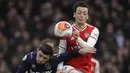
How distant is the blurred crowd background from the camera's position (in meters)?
19.4

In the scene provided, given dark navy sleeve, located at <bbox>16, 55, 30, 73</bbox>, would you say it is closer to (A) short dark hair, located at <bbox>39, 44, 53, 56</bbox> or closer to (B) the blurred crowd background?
(A) short dark hair, located at <bbox>39, 44, 53, 56</bbox>

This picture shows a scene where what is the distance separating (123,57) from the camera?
19.9 m

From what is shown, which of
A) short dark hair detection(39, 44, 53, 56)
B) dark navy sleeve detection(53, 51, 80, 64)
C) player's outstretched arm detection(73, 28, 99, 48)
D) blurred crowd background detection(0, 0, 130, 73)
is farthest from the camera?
blurred crowd background detection(0, 0, 130, 73)

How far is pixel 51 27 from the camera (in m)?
21.0

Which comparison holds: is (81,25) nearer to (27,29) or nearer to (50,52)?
(50,52)

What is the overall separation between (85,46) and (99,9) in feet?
39.4

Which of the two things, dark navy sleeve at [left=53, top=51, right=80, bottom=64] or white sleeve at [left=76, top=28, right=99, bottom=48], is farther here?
dark navy sleeve at [left=53, top=51, right=80, bottom=64]

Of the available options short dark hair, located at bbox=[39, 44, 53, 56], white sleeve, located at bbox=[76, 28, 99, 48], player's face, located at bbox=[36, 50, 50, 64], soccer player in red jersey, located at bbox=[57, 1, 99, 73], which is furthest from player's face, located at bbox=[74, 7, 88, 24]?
player's face, located at bbox=[36, 50, 50, 64]

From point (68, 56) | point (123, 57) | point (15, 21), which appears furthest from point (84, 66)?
point (15, 21)

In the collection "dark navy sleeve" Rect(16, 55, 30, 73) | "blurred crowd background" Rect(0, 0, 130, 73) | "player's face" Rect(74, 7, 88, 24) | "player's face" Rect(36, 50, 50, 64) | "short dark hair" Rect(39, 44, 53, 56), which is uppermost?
"player's face" Rect(74, 7, 88, 24)

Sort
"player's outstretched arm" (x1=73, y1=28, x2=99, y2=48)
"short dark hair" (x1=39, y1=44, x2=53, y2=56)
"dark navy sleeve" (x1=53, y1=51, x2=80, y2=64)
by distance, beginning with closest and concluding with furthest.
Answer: "short dark hair" (x1=39, y1=44, x2=53, y2=56) → "player's outstretched arm" (x1=73, y1=28, x2=99, y2=48) → "dark navy sleeve" (x1=53, y1=51, x2=80, y2=64)

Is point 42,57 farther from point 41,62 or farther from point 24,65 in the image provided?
point 24,65

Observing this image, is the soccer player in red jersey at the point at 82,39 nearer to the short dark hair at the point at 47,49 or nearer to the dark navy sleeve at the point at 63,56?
the dark navy sleeve at the point at 63,56

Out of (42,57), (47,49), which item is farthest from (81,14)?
(42,57)
